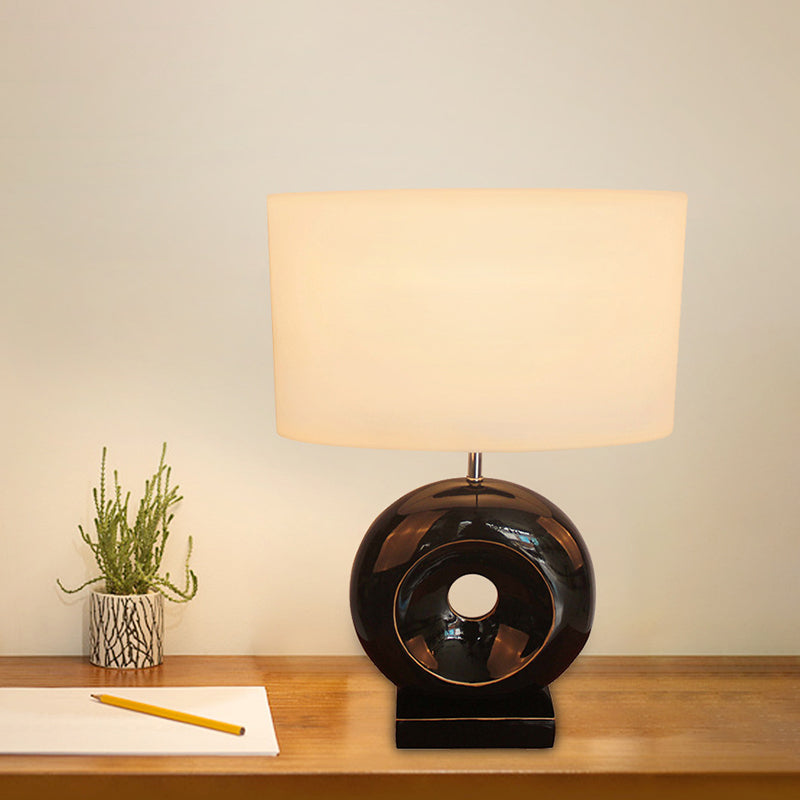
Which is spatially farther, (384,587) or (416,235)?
(384,587)

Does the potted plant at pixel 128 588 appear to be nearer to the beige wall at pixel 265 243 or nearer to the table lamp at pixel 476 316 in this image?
the beige wall at pixel 265 243

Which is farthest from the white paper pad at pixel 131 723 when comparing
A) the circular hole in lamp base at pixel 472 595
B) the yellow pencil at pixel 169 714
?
the circular hole in lamp base at pixel 472 595

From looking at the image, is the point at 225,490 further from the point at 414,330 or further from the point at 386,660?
the point at 414,330

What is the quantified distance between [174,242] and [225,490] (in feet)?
1.22

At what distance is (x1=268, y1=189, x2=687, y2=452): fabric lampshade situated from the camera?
896 millimetres

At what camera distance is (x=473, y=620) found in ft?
3.62

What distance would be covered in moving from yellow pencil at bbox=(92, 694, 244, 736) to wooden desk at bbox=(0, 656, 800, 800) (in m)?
0.06

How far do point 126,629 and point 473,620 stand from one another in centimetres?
51

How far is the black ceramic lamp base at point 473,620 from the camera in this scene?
3.52ft

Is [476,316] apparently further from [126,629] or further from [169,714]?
[126,629]

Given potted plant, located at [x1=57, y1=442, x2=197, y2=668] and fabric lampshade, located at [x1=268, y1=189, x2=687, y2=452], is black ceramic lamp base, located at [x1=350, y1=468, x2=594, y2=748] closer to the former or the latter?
fabric lampshade, located at [x1=268, y1=189, x2=687, y2=452]

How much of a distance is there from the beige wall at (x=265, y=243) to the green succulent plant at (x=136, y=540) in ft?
0.09

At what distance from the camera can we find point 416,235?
2.94ft

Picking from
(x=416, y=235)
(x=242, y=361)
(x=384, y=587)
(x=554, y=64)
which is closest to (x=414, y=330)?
(x=416, y=235)
